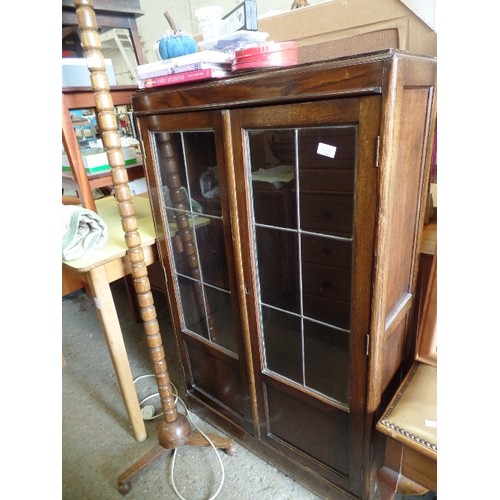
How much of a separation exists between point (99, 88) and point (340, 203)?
0.76m

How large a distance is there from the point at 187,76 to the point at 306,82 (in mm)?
378

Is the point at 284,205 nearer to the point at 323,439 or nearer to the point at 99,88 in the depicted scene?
the point at 99,88

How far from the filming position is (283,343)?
118cm

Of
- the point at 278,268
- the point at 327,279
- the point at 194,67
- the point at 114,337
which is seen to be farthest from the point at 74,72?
the point at 327,279

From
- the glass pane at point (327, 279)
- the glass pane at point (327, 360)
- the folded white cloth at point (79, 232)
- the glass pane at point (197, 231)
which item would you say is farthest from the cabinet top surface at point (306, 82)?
the glass pane at point (327, 360)

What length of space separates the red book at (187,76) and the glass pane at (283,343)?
714mm

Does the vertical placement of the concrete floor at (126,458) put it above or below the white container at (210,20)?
below

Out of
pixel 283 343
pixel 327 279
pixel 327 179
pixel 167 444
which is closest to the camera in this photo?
pixel 327 179

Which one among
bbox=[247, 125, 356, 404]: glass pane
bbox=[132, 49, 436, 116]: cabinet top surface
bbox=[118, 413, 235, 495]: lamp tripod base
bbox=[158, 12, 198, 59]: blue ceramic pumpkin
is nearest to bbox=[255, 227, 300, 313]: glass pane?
bbox=[247, 125, 356, 404]: glass pane

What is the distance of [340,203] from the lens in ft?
2.94

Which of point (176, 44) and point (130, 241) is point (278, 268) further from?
point (176, 44)

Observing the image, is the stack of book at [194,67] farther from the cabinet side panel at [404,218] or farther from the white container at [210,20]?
the cabinet side panel at [404,218]

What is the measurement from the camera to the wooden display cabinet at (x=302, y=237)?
78cm
